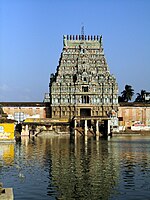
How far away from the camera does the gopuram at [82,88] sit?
399 ft

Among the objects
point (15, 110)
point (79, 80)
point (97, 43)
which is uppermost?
point (97, 43)

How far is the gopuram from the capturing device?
122 m

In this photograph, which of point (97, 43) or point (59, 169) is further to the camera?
point (97, 43)

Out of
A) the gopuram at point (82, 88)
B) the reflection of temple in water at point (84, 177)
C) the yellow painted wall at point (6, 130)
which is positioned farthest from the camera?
the gopuram at point (82, 88)

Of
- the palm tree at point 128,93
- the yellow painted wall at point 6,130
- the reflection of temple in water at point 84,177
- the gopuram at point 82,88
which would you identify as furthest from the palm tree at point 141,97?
the reflection of temple in water at point 84,177

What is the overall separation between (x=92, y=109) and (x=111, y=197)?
95852 millimetres

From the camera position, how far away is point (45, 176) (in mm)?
33562

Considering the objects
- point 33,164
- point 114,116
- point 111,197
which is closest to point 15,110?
point 114,116

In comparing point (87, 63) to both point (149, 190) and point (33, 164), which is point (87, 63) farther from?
point (149, 190)

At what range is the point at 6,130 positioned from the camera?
7138 centimetres

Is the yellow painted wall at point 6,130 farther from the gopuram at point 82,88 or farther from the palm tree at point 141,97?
the palm tree at point 141,97

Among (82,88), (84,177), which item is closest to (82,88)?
(82,88)

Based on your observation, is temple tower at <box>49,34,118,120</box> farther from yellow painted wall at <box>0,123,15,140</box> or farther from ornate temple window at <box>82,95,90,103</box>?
yellow painted wall at <box>0,123,15,140</box>

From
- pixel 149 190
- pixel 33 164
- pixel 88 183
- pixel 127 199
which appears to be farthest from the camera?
pixel 33 164
